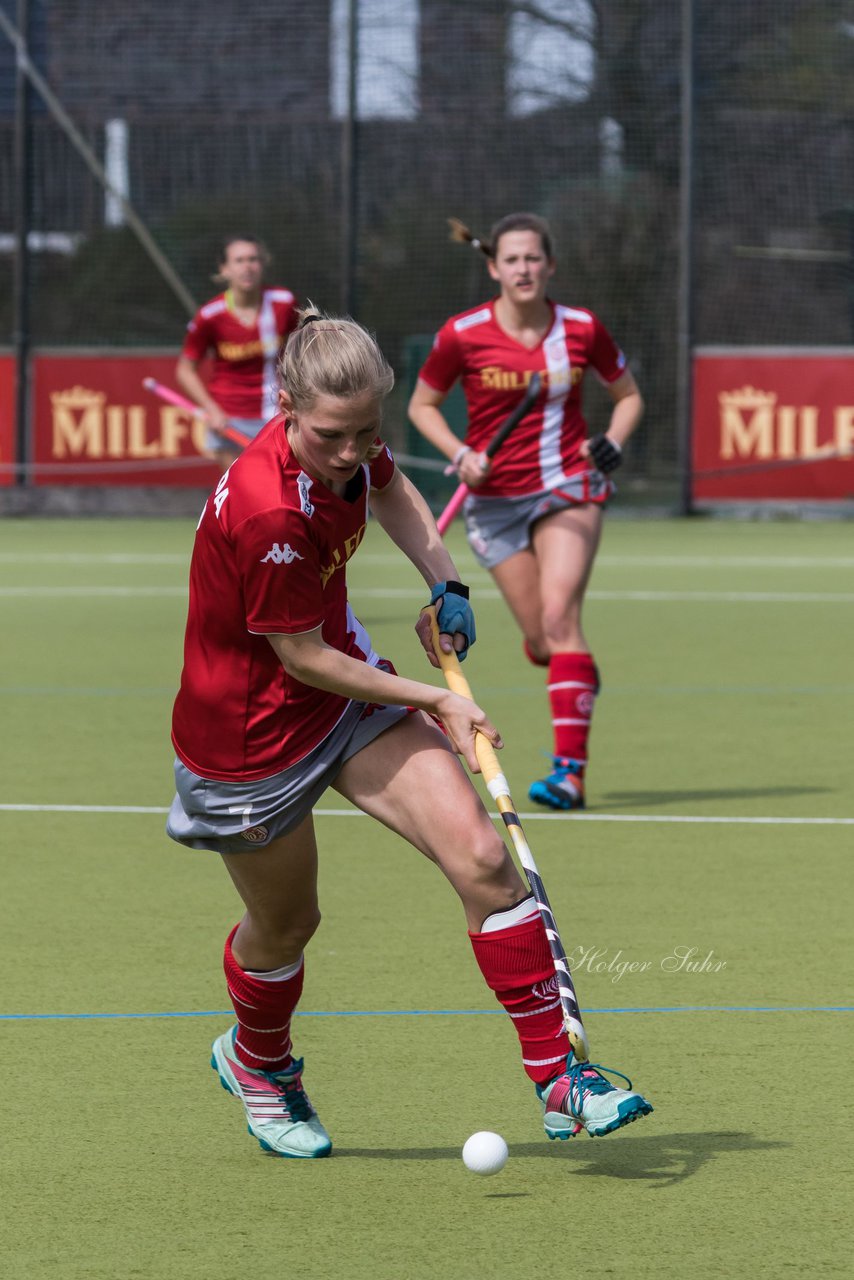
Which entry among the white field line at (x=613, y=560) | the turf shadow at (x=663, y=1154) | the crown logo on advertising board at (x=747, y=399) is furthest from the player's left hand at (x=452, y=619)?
the crown logo on advertising board at (x=747, y=399)

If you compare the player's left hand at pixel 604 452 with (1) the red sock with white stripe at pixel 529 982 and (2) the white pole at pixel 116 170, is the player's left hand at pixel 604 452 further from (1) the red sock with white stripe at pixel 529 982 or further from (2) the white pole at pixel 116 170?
(2) the white pole at pixel 116 170

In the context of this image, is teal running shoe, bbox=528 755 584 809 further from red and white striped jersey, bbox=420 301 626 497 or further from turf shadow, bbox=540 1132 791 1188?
turf shadow, bbox=540 1132 791 1188

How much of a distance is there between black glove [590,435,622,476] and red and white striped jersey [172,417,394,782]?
3.53 m

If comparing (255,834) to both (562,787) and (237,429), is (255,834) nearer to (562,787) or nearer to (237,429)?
(562,787)

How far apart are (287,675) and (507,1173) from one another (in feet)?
2.99

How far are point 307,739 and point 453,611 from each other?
14.5 inches

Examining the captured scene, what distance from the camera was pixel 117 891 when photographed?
19.3ft

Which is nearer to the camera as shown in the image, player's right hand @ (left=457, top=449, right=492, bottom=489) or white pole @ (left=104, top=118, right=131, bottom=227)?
player's right hand @ (left=457, top=449, right=492, bottom=489)

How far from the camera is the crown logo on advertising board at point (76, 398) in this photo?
19672 millimetres

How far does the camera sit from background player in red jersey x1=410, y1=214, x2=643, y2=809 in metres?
7.28

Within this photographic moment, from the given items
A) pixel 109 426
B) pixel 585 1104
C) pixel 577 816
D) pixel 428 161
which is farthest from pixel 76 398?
pixel 585 1104

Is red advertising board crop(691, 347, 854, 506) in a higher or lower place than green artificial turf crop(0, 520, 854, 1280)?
higher
